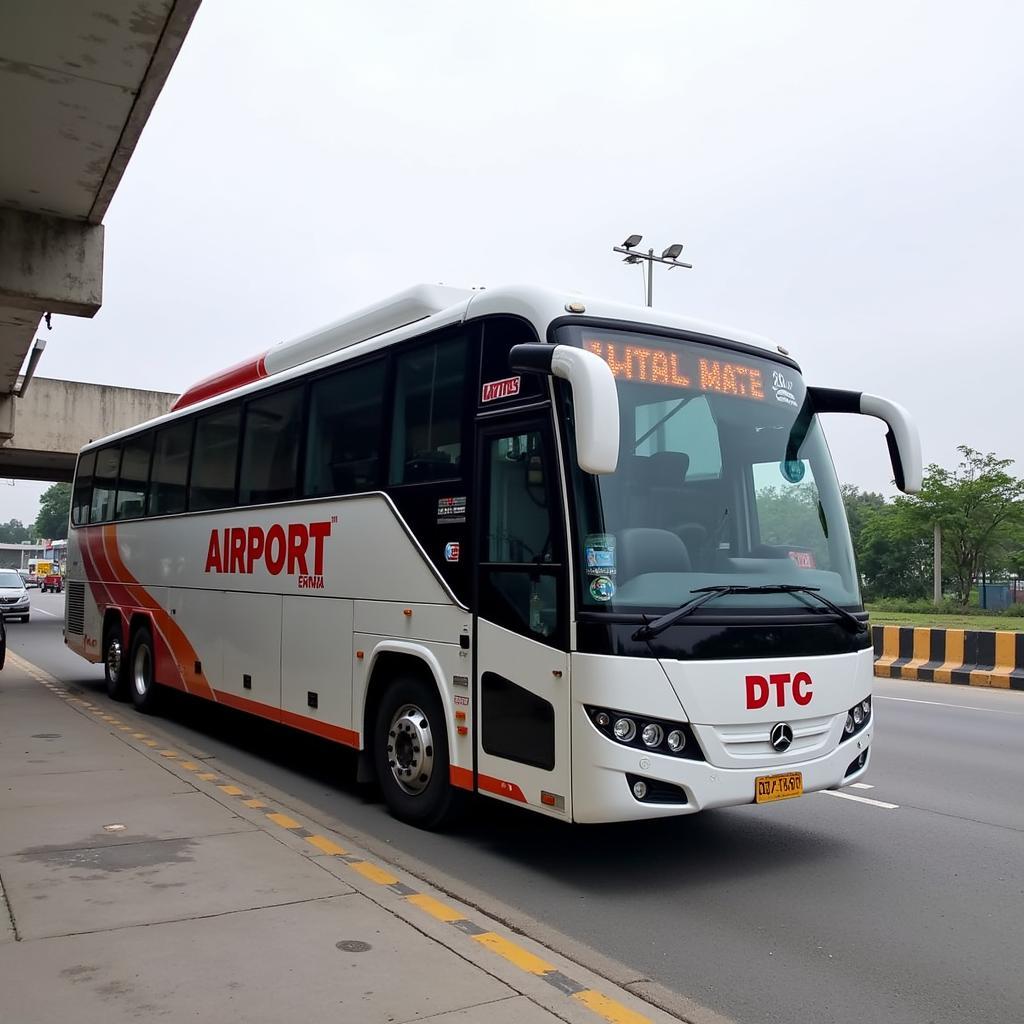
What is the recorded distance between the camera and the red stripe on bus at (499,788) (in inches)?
225

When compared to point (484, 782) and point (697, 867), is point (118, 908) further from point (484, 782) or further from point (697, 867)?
point (697, 867)

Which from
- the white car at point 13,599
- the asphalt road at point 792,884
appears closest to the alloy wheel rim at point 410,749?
the asphalt road at point 792,884

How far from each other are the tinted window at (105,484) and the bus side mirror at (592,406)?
10.0 meters

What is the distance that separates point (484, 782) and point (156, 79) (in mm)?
6183

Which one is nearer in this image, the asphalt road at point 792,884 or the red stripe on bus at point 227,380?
the asphalt road at point 792,884

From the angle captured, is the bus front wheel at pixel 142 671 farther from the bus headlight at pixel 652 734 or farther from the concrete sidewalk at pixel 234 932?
the bus headlight at pixel 652 734

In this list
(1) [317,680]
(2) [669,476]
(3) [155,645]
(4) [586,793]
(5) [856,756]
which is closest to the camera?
(4) [586,793]

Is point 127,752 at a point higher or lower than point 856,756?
lower

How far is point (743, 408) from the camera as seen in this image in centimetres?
625

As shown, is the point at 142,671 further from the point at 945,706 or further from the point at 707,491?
the point at 945,706

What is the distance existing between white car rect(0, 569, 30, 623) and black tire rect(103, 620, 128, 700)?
21.1 m

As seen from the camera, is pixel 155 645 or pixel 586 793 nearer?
pixel 586 793

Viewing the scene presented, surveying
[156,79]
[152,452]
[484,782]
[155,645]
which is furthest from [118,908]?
Result: [152,452]

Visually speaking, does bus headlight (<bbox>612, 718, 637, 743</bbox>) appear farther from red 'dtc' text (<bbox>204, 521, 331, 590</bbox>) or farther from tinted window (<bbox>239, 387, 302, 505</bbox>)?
tinted window (<bbox>239, 387, 302, 505</bbox>)
